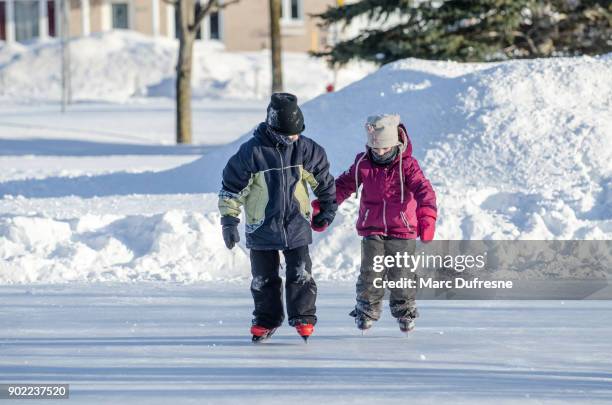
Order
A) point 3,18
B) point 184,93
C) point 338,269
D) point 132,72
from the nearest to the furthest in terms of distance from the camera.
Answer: point 338,269 → point 184,93 → point 132,72 → point 3,18

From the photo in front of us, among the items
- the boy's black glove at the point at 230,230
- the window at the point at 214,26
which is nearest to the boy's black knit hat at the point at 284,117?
the boy's black glove at the point at 230,230

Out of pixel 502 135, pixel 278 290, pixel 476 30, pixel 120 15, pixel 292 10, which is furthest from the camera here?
pixel 120 15

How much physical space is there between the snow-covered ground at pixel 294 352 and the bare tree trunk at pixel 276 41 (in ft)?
70.2

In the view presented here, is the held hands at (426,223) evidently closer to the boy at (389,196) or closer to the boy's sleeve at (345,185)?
the boy at (389,196)

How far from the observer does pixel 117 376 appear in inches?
292

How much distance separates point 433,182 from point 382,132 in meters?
6.47

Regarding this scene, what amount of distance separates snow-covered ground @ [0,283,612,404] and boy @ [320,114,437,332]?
0.57m

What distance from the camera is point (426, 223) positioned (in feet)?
27.2

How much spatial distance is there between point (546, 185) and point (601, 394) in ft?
24.2

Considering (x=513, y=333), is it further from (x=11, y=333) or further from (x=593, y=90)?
(x=593, y=90)

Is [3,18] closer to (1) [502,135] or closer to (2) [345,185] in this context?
(1) [502,135]

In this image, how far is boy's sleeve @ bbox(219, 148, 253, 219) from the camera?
8148mm

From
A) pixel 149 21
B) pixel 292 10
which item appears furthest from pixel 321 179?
pixel 292 10

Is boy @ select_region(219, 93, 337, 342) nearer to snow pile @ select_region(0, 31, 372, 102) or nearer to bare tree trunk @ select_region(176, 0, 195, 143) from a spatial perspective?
bare tree trunk @ select_region(176, 0, 195, 143)
